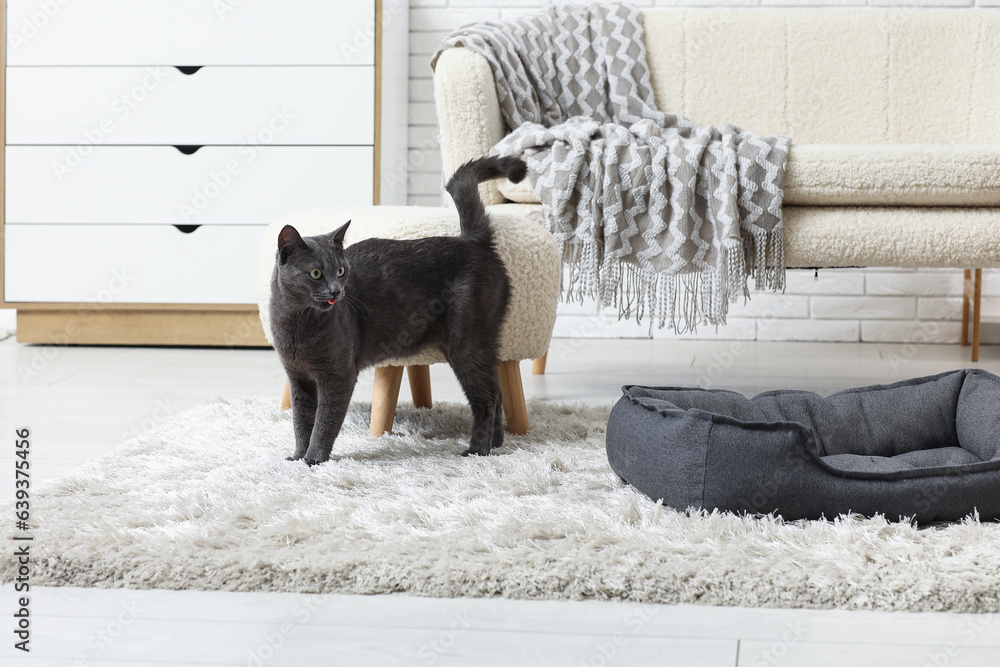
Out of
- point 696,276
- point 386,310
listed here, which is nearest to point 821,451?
point 386,310

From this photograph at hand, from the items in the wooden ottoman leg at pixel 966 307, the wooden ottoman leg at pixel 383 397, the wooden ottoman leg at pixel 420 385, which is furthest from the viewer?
the wooden ottoman leg at pixel 966 307

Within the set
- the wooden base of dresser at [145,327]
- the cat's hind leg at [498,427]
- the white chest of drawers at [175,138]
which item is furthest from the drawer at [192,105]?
the cat's hind leg at [498,427]

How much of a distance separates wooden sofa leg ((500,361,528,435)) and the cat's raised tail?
0.85 feet

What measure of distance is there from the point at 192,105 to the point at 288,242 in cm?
154

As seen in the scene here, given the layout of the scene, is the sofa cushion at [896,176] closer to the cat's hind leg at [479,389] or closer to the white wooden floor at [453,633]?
the cat's hind leg at [479,389]

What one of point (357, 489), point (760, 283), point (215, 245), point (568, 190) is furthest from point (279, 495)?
point (215, 245)

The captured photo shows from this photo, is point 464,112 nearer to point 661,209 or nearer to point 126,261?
point 661,209

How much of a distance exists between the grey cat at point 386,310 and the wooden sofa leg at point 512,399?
12cm

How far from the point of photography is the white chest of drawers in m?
2.46

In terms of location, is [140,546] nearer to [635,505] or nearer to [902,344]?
[635,505]

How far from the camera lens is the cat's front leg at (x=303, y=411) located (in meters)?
1.28

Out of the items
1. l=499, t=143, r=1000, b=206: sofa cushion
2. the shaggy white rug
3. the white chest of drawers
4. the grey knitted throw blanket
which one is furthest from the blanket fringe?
the white chest of drawers

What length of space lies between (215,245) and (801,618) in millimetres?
2111

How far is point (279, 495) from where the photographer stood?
1.06 metres
